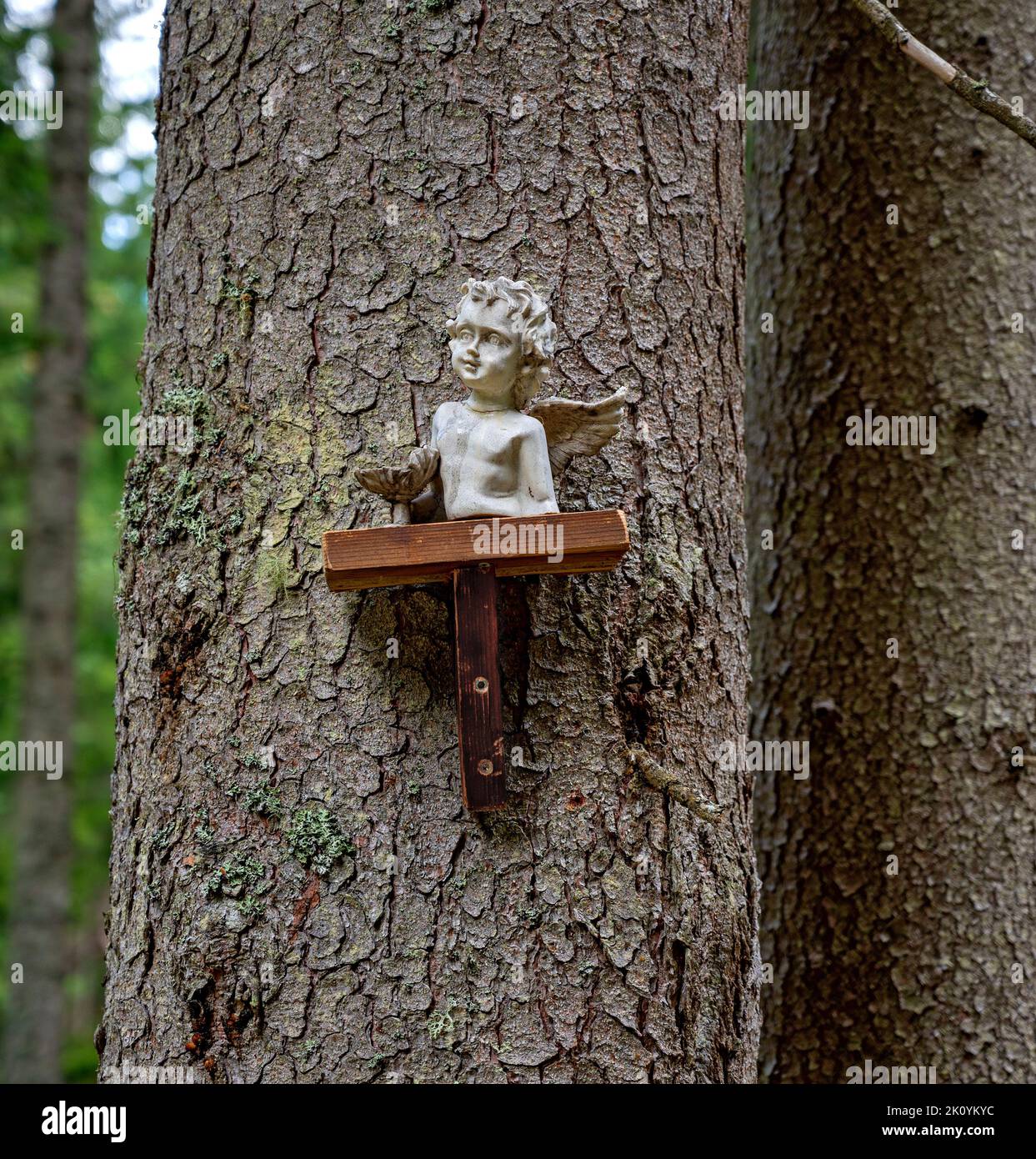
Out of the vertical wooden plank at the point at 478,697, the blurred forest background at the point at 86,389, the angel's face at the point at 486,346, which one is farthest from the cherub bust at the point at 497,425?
the blurred forest background at the point at 86,389

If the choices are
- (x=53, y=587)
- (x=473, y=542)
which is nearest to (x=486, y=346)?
(x=473, y=542)

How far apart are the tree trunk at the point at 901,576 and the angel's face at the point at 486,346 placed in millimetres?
2170

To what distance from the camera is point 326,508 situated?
2107 mm

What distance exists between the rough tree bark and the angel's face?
0.56 ft

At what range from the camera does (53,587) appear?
7.66 metres

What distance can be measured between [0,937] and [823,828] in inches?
495

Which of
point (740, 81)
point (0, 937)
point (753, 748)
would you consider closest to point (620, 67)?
point (740, 81)

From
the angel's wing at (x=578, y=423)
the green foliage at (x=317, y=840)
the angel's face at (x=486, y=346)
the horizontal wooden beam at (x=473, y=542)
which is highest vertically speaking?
the angel's face at (x=486, y=346)

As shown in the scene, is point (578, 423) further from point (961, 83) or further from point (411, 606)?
point (961, 83)

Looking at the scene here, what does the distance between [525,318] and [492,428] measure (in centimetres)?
21

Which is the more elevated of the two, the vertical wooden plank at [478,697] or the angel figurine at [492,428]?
the angel figurine at [492,428]

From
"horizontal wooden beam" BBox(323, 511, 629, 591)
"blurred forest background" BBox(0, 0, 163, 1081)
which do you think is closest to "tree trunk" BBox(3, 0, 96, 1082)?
"blurred forest background" BBox(0, 0, 163, 1081)

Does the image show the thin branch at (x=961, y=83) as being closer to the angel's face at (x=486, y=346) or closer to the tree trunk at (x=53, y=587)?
the angel's face at (x=486, y=346)

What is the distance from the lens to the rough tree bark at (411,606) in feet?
6.36
